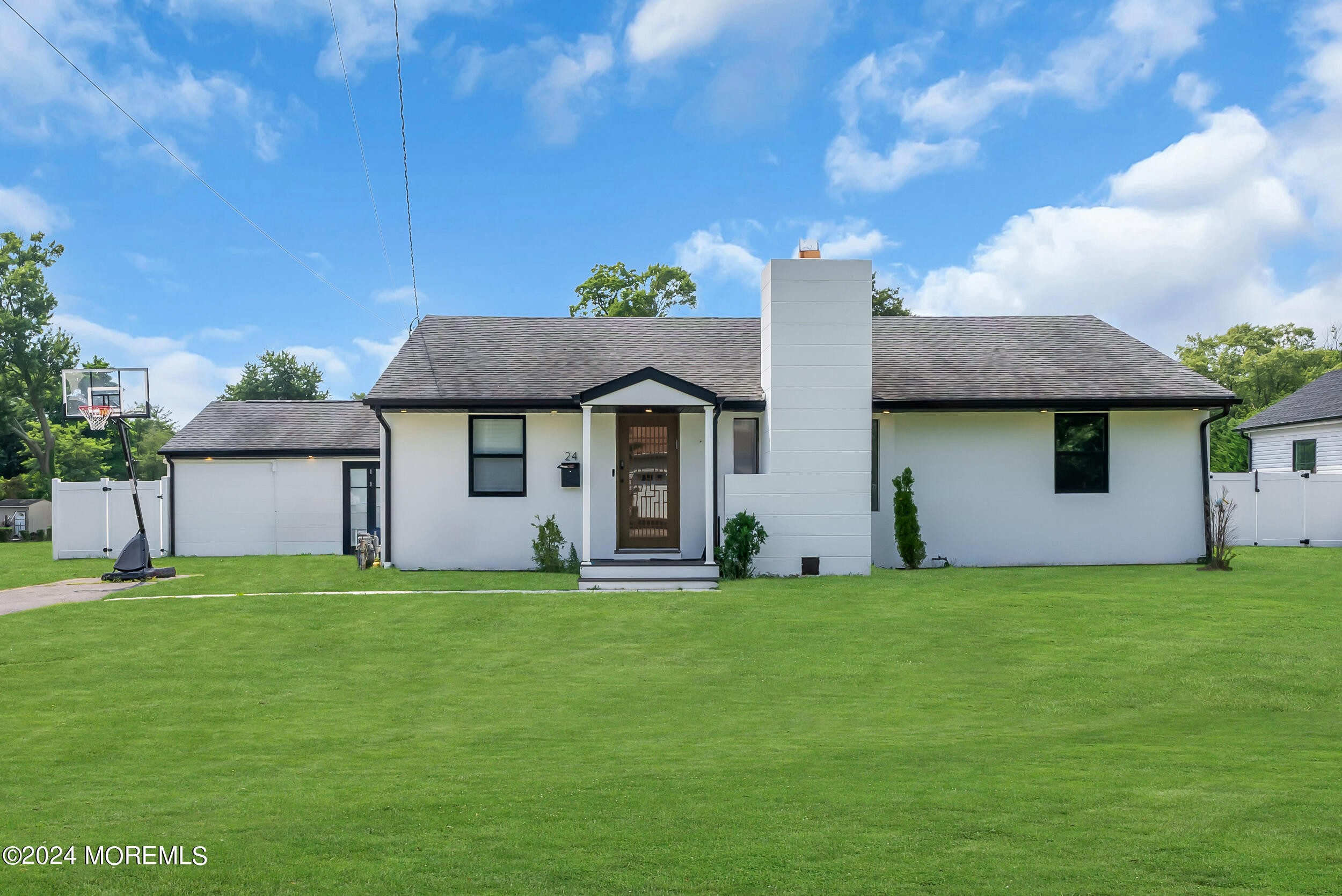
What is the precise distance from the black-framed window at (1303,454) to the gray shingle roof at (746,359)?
10.5 m

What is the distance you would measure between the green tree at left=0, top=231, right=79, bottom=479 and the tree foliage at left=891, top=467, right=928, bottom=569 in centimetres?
3659

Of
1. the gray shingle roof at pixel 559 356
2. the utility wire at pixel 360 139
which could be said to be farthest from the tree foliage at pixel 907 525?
the utility wire at pixel 360 139

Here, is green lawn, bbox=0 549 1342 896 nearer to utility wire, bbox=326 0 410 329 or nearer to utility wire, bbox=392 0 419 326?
utility wire, bbox=392 0 419 326

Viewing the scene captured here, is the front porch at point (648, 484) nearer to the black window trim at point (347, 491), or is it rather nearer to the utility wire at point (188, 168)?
the black window trim at point (347, 491)

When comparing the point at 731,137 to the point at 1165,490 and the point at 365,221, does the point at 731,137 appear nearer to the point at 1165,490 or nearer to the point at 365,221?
the point at 365,221

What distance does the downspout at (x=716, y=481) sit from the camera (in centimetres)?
1362

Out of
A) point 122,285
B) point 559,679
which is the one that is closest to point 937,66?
point 559,679

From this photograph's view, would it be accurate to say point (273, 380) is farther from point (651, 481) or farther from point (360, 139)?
point (651, 481)

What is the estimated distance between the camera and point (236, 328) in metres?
29.5

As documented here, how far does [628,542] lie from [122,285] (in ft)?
79.9

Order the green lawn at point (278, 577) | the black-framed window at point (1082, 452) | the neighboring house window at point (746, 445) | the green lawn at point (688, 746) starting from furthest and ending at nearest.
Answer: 1. the black-framed window at point (1082, 452)
2. the neighboring house window at point (746, 445)
3. the green lawn at point (278, 577)
4. the green lawn at point (688, 746)

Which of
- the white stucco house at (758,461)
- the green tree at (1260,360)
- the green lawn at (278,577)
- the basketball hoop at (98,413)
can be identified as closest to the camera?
the green lawn at (278,577)

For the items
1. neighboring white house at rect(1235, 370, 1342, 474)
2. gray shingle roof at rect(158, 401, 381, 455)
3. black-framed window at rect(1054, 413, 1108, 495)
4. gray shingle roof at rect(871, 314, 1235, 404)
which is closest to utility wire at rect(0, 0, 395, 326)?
gray shingle roof at rect(158, 401, 381, 455)

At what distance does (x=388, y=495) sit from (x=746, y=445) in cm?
657
